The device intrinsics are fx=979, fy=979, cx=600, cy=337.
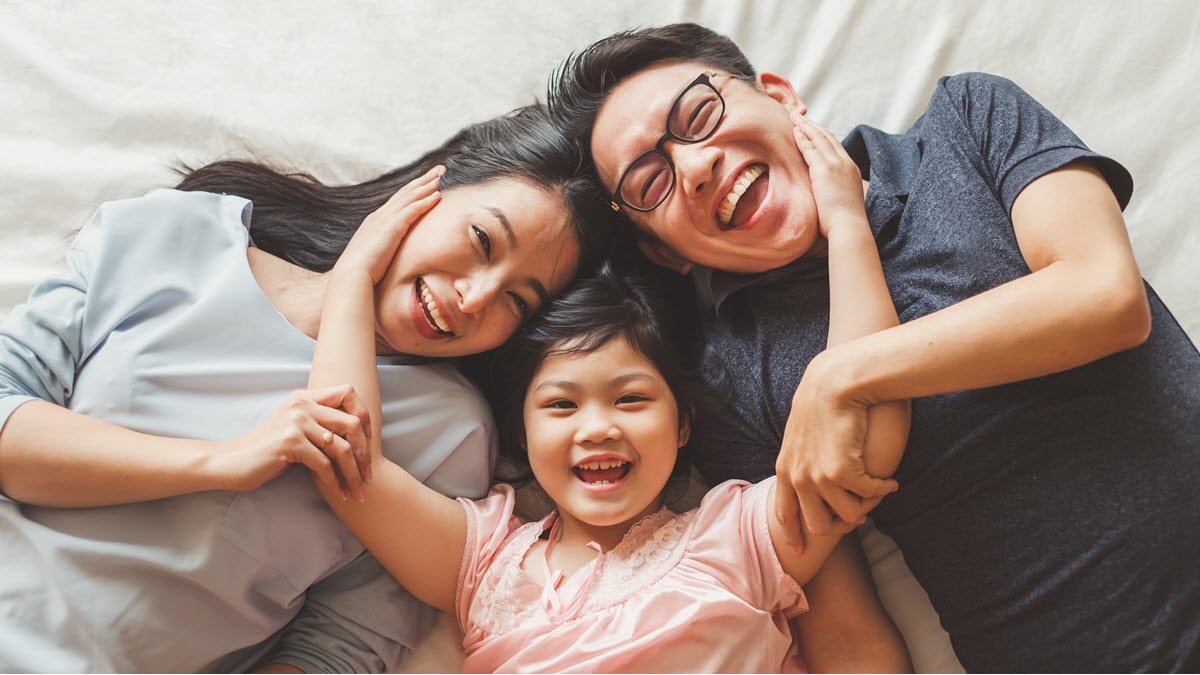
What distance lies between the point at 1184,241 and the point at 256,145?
1.61 metres

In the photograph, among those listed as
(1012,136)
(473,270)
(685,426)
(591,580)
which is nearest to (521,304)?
(473,270)

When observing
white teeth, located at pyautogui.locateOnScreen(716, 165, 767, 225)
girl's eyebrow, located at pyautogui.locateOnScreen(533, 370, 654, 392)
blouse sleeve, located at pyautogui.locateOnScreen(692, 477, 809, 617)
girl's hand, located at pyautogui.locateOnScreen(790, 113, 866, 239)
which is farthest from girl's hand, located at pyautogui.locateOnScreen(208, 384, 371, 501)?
girl's hand, located at pyautogui.locateOnScreen(790, 113, 866, 239)

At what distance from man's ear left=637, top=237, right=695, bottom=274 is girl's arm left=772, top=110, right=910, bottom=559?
258 millimetres

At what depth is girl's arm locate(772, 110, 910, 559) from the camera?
49.1 inches

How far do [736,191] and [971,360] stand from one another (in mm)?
427

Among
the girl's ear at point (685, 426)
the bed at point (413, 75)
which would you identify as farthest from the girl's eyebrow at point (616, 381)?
the bed at point (413, 75)

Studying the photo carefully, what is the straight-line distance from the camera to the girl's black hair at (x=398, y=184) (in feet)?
5.02

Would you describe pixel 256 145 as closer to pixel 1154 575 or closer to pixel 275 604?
pixel 275 604

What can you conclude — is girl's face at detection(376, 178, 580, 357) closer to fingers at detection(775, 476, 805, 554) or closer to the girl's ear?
the girl's ear

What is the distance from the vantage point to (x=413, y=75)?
1.85m

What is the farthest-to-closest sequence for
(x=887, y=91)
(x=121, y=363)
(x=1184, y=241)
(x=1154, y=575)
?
(x=887, y=91) → (x=1184, y=241) → (x=121, y=363) → (x=1154, y=575)

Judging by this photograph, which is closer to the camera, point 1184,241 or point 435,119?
point 1184,241

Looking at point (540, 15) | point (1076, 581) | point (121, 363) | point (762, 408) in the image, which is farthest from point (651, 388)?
point (540, 15)

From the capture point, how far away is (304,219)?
1647 millimetres
